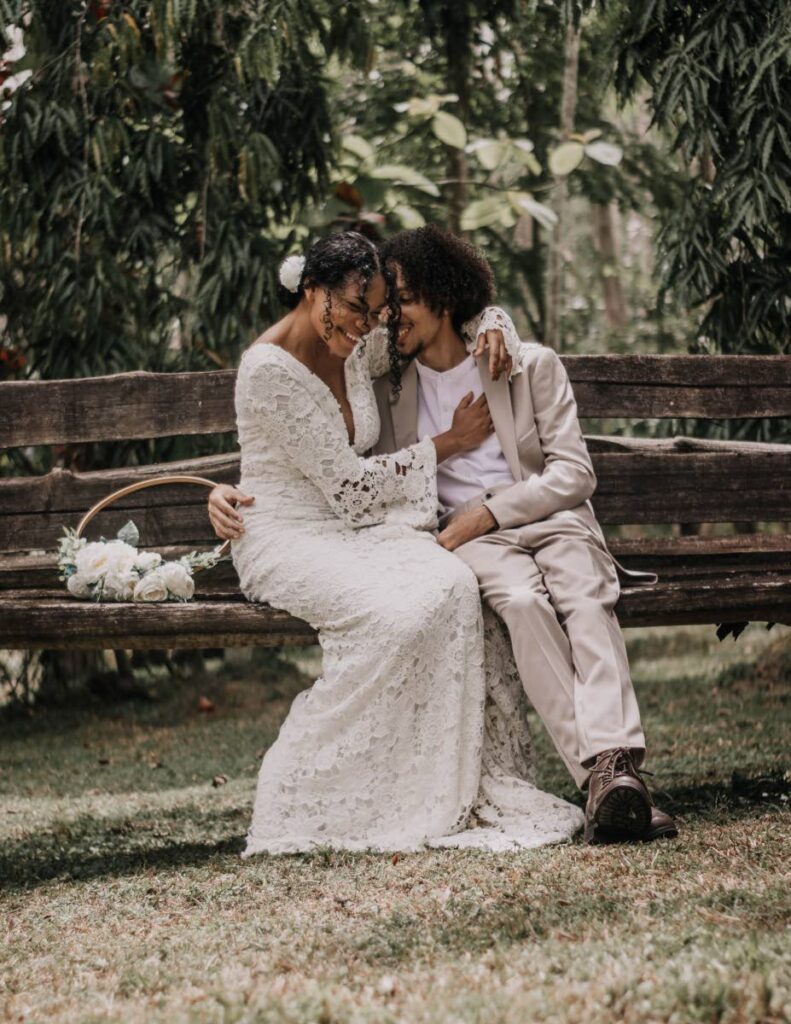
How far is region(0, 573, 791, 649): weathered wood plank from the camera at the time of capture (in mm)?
3781

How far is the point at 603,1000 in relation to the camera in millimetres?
2201

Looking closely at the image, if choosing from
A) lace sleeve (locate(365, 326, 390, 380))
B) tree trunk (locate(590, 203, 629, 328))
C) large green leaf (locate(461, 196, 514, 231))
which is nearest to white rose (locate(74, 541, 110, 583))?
lace sleeve (locate(365, 326, 390, 380))

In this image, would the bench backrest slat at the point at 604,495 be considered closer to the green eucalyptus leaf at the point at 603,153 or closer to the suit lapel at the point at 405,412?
the suit lapel at the point at 405,412

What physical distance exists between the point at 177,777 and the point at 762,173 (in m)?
3.70

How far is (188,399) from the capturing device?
16.5 feet

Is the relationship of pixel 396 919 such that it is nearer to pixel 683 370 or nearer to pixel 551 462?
pixel 551 462

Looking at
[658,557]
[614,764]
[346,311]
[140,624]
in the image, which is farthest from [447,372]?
[614,764]

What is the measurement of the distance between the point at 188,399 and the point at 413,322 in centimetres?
113

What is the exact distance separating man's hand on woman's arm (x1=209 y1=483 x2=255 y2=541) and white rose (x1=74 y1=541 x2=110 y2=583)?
1.20 feet

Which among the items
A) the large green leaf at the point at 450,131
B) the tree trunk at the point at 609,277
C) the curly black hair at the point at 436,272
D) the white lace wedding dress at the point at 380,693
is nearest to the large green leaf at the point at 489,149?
the large green leaf at the point at 450,131

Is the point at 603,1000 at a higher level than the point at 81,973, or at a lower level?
higher

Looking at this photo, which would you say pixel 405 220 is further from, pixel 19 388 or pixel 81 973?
pixel 81 973

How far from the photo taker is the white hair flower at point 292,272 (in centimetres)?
415

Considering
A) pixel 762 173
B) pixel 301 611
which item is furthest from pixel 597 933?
pixel 762 173
